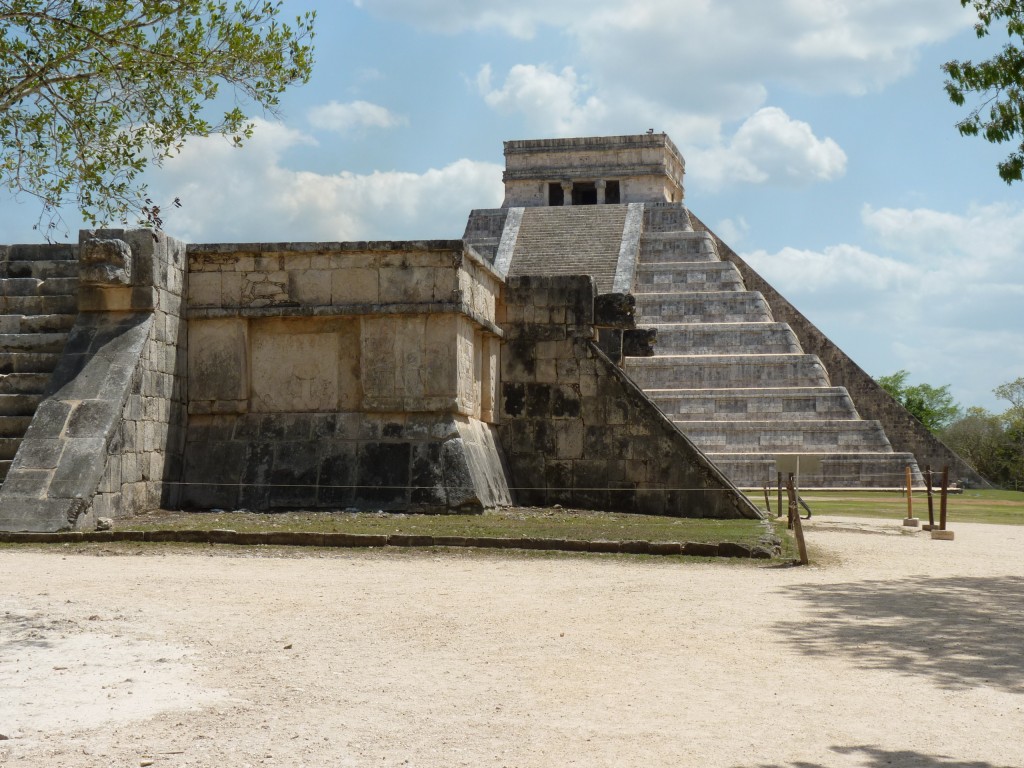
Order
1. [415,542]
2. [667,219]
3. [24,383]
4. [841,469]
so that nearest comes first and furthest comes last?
1. [415,542]
2. [24,383]
3. [841,469]
4. [667,219]

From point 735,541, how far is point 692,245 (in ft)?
97.4

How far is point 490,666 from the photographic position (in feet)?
18.6

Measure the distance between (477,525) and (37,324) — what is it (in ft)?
16.6

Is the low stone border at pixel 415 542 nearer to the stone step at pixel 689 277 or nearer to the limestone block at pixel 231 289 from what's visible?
the limestone block at pixel 231 289

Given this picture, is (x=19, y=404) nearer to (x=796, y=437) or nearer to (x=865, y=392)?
(x=796, y=437)

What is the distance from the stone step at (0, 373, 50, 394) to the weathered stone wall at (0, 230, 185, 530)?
0.46 meters

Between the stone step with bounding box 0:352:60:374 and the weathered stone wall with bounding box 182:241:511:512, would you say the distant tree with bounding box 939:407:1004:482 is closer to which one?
the weathered stone wall with bounding box 182:241:511:512

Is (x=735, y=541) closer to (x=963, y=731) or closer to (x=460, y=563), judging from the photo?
(x=460, y=563)

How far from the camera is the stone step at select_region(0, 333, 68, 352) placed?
11992mm

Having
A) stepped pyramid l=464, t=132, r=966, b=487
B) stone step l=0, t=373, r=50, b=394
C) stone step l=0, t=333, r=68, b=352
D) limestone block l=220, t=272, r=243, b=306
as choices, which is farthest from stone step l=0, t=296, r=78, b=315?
stepped pyramid l=464, t=132, r=966, b=487

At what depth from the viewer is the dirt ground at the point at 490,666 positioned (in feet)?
14.4

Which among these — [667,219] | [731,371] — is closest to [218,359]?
[731,371]

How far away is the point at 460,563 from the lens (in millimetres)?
9180

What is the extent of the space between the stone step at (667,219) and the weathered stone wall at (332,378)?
29650mm
